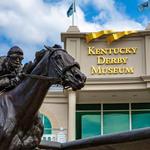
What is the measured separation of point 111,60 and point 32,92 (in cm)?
2700

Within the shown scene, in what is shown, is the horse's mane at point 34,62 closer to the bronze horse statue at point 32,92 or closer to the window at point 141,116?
the bronze horse statue at point 32,92

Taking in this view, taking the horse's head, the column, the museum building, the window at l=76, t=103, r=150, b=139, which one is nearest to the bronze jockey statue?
the horse's head

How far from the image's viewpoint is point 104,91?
31.4 metres

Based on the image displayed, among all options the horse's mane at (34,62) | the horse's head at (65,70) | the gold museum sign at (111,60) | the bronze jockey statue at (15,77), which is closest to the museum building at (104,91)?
the gold museum sign at (111,60)

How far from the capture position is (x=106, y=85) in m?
31.2

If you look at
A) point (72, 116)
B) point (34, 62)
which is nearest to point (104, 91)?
point (72, 116)

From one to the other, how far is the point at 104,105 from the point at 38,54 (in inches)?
1100

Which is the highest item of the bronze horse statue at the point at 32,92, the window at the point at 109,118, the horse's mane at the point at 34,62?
the horse's mane at the point at 34,62

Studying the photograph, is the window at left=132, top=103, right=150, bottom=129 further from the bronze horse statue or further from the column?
the bronze horse statue

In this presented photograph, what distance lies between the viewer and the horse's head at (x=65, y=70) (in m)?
5.02

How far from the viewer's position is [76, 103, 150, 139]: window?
32.4 m

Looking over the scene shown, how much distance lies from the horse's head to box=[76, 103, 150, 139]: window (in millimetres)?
27236

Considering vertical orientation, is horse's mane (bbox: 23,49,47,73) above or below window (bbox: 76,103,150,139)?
above

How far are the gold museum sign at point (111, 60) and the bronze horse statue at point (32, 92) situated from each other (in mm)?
26549
